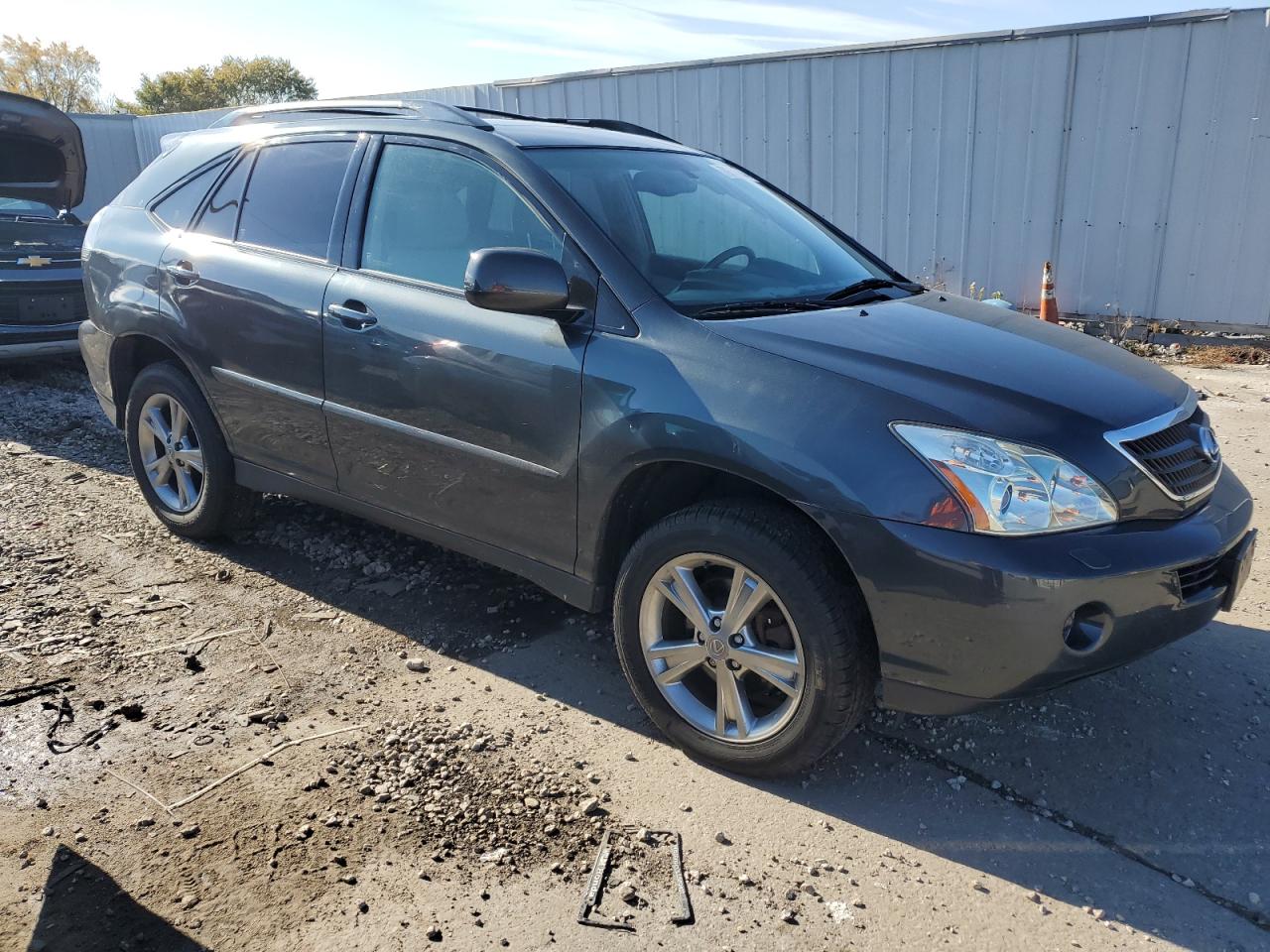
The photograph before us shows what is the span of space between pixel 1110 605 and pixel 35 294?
26.1 ft

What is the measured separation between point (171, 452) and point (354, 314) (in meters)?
1.60

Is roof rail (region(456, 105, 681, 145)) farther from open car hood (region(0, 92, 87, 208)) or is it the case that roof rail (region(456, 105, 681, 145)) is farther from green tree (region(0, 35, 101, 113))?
green tree (region(0, 35, 101, 113))

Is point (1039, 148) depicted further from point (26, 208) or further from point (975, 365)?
point (26, 208)

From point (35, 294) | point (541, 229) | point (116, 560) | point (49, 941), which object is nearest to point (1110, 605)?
point (541, 229)

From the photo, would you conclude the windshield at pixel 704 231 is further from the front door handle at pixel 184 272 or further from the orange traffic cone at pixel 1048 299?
the orange traffic cone at pixel 1048 299

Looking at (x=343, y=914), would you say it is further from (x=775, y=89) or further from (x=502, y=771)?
(x=775, y=89)

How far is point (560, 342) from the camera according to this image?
295 centimetres

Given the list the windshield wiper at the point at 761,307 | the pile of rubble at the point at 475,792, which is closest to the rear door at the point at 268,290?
the pile of rubble at the point at 475,792

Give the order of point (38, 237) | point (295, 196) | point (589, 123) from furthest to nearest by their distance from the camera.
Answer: point (38, 237) → point (589, 123) → point (295, 196)

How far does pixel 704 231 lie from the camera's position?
11.5 feet

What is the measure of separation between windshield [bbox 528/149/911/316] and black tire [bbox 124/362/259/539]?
79.8 inches

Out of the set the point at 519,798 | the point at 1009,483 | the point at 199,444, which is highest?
the point at 1009,483

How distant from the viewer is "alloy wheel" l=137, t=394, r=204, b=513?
14.3ft

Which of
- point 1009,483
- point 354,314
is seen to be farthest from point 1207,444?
point 354,314
